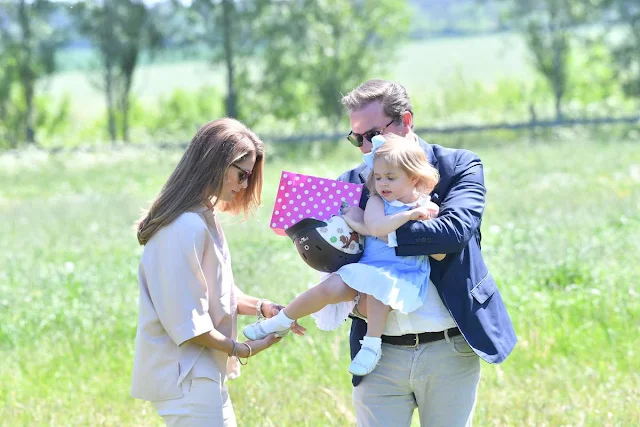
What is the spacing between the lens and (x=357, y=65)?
121 feet

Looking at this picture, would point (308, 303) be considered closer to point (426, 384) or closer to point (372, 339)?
point (372, 339)

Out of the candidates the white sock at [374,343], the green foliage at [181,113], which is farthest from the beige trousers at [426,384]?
the green foliage at [181,113]

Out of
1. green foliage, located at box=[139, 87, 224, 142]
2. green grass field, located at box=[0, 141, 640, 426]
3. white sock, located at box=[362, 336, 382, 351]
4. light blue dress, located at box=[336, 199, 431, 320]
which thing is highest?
light blue dress, located at box=[336, 199, 431, 320]

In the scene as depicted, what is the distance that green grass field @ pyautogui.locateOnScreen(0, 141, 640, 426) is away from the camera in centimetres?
649

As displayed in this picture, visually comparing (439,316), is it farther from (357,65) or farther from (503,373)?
(357,65)

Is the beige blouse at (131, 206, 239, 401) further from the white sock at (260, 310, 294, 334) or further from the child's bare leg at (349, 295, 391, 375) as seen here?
the child's bare leg at (349, 295, 391, 375)

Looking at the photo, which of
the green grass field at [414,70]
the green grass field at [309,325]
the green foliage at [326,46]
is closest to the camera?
the green grass field at [309,325]

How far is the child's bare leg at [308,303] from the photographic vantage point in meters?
4.23

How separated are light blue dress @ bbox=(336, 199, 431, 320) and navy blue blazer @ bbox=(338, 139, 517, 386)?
80 millimetres

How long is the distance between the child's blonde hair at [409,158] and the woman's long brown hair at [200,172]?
61 cm

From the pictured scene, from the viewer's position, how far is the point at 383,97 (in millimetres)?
4180

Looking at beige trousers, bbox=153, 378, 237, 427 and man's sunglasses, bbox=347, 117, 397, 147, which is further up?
man's sunglasses, bbox=347, 117, 397, 147

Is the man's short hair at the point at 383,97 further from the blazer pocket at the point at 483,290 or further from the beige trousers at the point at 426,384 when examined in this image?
the beige trousers at the point at 426,384


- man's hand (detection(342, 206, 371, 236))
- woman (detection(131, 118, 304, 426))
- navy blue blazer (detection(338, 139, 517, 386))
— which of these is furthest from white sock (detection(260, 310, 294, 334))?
man's hand (detection(342, 206, 371, 236))
